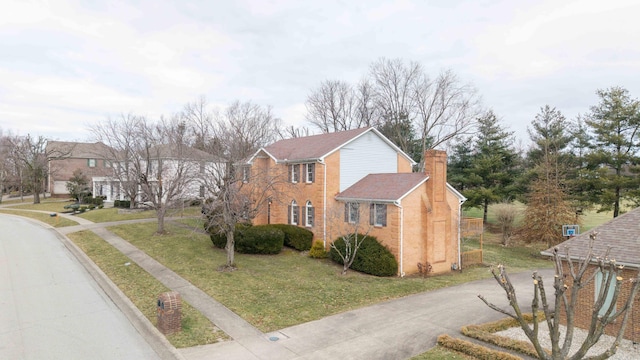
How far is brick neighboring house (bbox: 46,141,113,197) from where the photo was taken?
60469 millimetres

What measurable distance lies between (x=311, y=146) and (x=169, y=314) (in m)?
17.9

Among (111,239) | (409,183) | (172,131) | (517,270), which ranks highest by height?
(172,131)

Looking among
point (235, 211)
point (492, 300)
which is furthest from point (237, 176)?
point (492, 300)

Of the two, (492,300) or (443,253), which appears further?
(443,253)

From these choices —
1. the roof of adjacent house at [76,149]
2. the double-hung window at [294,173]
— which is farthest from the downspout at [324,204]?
the roof of adjacent house at [76,149]

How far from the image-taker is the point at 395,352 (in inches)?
429

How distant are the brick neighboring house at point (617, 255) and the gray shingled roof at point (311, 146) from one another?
1450 centimetres

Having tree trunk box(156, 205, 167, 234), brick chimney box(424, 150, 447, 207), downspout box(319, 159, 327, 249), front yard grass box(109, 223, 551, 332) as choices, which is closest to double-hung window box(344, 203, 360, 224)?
downspout box(319, 159, 327, 249)

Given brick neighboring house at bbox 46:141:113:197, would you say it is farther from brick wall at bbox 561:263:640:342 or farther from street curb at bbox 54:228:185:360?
brick wall at bbox 561:263:640:342

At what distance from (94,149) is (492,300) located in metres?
66.4

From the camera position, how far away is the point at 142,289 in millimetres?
15914

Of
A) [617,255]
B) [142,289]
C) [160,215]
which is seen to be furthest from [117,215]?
[617,255]

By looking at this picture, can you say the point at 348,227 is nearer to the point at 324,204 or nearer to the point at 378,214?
the point at 378,214

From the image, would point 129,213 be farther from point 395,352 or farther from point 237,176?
point 395,352
